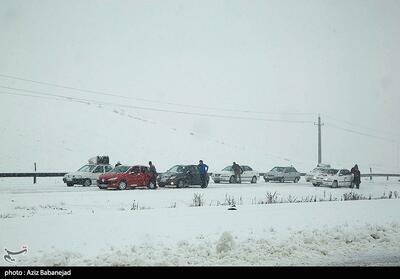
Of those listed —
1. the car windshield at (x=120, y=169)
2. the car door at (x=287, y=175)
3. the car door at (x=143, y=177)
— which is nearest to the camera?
the car windshield at (x=120, y=169)

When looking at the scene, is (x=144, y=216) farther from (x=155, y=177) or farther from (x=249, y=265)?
(x=155, y=177)

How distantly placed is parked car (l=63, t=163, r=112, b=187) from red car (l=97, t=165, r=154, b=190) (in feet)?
11.3

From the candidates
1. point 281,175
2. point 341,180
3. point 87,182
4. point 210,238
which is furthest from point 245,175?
point 210,238

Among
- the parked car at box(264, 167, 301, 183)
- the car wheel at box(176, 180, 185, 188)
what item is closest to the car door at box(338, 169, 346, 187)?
the parked car at box(264, 167, 301, 183)

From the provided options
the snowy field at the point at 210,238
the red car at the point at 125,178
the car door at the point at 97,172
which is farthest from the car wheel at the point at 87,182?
the snowy field at the point at 210,238

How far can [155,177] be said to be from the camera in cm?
2994

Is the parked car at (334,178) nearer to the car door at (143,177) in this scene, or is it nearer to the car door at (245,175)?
the car door at (245,175)

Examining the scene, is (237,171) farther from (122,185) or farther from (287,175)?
(122,185)

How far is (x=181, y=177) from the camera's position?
102 ft

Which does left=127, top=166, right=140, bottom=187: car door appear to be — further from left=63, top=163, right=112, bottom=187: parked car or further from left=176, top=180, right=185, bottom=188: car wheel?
left=63, top=163, right=112, bottom=187: parked car

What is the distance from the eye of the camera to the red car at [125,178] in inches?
1113

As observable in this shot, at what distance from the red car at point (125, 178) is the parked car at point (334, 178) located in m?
12.4

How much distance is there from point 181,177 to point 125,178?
4.05 meters

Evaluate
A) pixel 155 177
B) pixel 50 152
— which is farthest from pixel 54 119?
pixel 155 177
